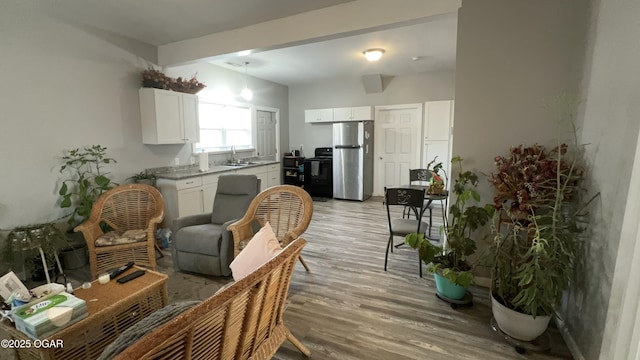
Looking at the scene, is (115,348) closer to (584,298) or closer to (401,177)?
(584,298)

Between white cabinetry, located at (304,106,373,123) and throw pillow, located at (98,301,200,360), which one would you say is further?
white cabinetry, located at (304,106,373,123)

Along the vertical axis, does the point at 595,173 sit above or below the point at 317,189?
above

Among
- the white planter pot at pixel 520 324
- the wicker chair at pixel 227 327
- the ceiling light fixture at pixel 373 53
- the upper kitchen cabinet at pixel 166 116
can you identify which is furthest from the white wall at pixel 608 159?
the upper kitchen cabinet at pixel 166 116

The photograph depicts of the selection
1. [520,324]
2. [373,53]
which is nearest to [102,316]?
[520,324]

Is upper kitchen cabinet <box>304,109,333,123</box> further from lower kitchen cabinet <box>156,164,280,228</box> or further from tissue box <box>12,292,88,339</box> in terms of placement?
tissue box <box>12,292,88,339</box>

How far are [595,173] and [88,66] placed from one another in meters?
4.69

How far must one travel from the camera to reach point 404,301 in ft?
7.84

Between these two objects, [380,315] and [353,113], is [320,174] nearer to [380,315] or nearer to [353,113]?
[353,113]

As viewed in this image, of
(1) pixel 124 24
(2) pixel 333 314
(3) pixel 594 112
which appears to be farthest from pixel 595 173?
(1) pixel 124 24

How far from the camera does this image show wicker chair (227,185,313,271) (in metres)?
2.53

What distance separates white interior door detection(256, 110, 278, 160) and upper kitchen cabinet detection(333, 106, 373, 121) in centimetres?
143

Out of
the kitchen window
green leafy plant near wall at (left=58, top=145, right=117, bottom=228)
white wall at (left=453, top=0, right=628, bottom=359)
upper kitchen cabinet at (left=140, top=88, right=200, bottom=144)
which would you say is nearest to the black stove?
the kitchen window

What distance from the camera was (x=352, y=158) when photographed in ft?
19.8

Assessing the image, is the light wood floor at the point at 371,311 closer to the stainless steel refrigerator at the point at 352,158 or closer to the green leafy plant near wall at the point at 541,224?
the green leafy plant near wall at the point at 541,224
